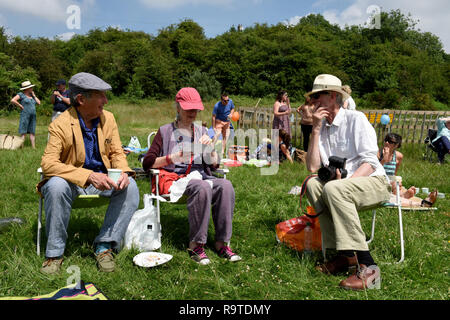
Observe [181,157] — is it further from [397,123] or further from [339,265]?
[397,123]

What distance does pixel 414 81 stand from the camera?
124ft

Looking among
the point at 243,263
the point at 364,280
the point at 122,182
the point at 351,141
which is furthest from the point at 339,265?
the point at 122,182

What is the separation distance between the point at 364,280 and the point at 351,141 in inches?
44.5

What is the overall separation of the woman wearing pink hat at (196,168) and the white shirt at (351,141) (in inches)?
37.1

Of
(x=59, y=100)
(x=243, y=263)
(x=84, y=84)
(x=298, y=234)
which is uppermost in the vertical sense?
(x=59, y=100)

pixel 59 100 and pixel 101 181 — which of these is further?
pixel 59 100

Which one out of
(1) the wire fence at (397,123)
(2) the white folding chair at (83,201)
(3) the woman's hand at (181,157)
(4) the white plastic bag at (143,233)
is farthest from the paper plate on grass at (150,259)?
(1) the wire fence at (397,123)

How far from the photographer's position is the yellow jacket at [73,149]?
2.89 m

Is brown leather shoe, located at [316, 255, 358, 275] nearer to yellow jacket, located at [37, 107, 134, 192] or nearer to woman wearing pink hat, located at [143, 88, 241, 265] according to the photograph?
woman wearing pink hat, located at [143, 88, 241, 265]

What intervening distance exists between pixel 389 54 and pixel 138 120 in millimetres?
31953

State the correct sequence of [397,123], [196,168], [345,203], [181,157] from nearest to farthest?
[345,203], [181,157], [196,168], [397,123]

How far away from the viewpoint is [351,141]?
3.13m

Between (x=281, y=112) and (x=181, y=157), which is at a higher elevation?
(x=281, y=112)

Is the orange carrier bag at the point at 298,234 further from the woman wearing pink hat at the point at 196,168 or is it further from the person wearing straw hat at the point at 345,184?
the woman wearing pink hat at the point at 196,168
